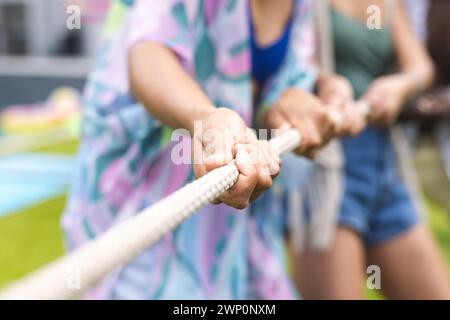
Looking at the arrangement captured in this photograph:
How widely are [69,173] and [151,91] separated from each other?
14.8 ft

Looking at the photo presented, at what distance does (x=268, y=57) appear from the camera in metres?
1.20

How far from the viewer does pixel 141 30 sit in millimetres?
993

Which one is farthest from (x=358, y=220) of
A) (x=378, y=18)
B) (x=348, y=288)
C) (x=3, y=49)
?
(x=3, y=49)

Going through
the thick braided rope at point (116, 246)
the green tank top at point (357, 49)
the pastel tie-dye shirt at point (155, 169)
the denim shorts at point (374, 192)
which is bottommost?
the thick braided rope at point (116, 246)

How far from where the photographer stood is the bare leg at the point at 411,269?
1.63 meters

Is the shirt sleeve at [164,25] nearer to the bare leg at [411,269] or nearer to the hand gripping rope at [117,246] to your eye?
the hand gripping rope at [117,246]

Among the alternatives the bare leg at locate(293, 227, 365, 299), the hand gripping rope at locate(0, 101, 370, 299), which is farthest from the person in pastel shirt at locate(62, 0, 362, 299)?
the bare leg at locate(293, 227, 365, 299)

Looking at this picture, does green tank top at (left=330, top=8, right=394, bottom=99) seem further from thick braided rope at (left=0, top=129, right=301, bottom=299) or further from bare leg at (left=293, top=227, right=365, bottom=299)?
thick braided rope at (left=0, top=129, right=301, bottom=299)

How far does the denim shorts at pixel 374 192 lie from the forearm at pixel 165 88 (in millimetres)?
707

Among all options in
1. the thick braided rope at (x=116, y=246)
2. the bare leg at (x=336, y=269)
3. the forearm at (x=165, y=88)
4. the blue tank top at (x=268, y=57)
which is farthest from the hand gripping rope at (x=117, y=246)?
the bare leg at (x=336, y=269)

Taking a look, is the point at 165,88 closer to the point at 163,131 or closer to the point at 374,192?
the point at 163,131

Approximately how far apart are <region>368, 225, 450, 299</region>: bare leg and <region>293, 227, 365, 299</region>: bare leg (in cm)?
6

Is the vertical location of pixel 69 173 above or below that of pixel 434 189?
above
